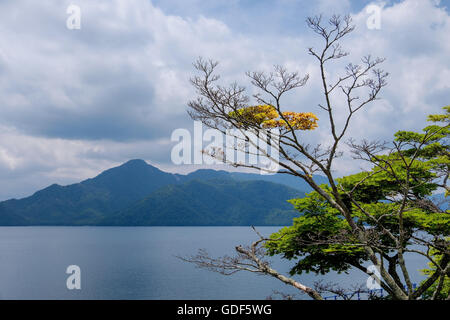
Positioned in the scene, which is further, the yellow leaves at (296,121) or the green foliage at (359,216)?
the green foliage at (359,216)

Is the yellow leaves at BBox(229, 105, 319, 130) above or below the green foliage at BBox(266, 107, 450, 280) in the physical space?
above

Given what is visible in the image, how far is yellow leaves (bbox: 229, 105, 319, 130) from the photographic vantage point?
1190 centimetres

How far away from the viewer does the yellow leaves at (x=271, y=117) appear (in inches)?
468

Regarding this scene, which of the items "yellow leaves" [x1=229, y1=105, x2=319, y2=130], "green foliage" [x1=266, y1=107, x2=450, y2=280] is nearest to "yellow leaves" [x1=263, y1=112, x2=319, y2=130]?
"yellow leaves" [x1=229, y1=105, x2=319, y2=130]

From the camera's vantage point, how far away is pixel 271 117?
1212 centimetres

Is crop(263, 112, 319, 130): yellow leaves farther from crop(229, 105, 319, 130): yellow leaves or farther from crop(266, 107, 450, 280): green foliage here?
crop(266, 107, 450, 280): green foliage

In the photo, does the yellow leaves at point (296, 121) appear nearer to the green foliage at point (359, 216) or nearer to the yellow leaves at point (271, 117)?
the yellow leaves at point (271, 117)

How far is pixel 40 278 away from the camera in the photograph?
7700cm

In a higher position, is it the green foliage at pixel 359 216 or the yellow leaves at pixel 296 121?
the yellow leaves at pixel 296 121

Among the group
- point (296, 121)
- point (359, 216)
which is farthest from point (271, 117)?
point (359, 216)

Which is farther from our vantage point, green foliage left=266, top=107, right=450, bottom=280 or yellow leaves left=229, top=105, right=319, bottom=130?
green foliage left=266, top=107, right=450, bottom=280

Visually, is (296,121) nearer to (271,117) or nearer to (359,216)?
(271,117)

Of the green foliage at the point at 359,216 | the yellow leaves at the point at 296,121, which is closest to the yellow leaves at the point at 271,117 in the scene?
the yellow leaves at the point at 296,121

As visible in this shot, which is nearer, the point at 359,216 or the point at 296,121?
the point at 296,121
